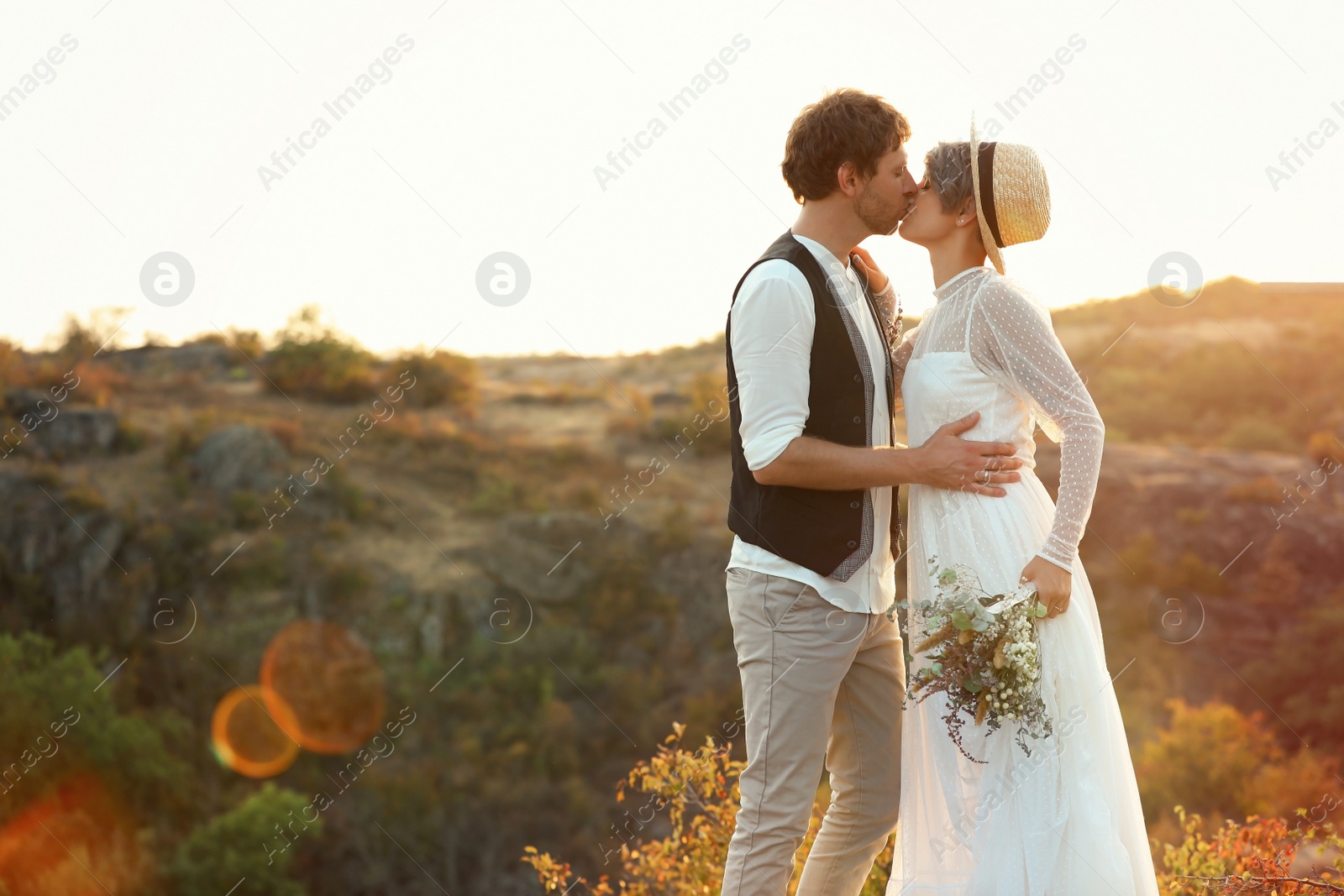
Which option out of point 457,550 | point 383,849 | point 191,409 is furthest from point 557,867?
point 191,409

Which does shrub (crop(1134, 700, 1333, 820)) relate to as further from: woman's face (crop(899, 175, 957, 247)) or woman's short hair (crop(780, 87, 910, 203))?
woman's short hair (crop(780, 87, 910, 203))

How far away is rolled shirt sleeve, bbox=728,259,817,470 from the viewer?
2508mm

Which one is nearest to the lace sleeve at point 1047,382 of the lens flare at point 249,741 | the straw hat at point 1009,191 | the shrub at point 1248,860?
the straw hat at point 1009,191

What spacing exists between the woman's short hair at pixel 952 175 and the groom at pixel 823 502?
9 centimetres

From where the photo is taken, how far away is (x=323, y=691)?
1648cm

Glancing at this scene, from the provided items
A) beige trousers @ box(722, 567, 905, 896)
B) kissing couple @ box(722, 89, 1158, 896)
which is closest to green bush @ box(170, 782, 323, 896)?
beige trousers @ box(722, 567, 905, 896)

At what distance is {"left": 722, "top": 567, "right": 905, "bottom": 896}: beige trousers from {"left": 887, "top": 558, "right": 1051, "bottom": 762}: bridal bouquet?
9.2 inches

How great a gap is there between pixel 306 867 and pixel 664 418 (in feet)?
42.4

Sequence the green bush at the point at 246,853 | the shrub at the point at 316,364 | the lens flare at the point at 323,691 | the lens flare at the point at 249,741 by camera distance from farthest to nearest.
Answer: the shrub at the point at 316,364
the lens flare at the point at 323,691
the lens flare at the point at 249,741
the green bush at the point at 246,853

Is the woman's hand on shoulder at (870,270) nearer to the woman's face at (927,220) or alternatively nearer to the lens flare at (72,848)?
the woman's face at (927,220)

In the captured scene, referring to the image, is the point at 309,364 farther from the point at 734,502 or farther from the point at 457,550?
the point at 734,502

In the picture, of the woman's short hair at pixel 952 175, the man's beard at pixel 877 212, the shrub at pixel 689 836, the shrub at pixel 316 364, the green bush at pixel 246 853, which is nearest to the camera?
the woman's short hair at pixel 952 175

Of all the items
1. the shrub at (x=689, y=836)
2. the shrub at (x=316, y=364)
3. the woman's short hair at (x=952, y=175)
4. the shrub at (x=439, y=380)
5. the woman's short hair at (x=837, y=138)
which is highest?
the shrub at (x=316, y=364)

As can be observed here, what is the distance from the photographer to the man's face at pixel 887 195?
8.93 ft
